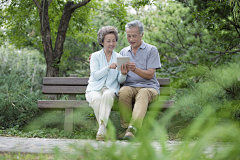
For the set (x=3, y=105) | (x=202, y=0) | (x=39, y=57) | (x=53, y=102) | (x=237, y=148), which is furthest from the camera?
(x=39, y=57)

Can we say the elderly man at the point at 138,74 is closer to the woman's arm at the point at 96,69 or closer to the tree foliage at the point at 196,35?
the woman's arm at the point at 96,69

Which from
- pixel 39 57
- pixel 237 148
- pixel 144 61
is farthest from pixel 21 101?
pixel 39 57

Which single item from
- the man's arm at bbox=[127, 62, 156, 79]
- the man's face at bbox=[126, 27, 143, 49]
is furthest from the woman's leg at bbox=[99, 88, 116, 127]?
the man's face at bbox=[126, 27, 143, 49]

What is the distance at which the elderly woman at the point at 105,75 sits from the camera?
2955 millimetres

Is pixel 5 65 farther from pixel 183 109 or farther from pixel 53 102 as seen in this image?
pixel 183 109

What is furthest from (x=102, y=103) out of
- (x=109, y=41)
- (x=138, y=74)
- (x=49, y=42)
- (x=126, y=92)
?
(x=49, y=42)

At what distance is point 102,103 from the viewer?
9.59 feet

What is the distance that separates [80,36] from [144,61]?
4.00 m

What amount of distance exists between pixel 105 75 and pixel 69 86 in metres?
0.78

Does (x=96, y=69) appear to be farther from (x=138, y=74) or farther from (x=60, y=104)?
(x=60, y=104)

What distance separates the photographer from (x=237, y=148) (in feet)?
2.03

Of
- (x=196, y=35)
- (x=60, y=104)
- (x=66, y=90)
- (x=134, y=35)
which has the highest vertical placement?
(x=196, y=35)

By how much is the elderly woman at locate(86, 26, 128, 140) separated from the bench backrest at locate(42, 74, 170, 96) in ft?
1.75

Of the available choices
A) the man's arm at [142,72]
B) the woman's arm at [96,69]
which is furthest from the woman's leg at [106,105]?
the man's arm at [142,72]
